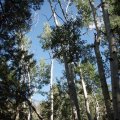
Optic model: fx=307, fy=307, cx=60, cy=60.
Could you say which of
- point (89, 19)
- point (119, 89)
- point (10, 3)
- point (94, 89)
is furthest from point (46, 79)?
point (119, 89)

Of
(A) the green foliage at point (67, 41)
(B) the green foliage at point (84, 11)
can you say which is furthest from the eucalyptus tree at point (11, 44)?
(B) the green foliage at point (84, 11)

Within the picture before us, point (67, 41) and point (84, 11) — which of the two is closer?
point (67, 41)

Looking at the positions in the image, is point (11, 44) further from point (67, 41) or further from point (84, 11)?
point (84, 11)

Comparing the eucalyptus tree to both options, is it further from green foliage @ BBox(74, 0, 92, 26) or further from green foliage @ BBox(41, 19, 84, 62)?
green foliage @ BBox(74, 0, 92, 26)

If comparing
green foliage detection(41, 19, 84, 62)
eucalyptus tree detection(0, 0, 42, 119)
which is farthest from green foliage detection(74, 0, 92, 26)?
eucalyptus tree detection(0, 0, 42, 119)

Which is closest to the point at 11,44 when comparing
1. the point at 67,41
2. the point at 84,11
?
the point at 67,41

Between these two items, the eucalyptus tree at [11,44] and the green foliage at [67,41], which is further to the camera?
the green foliage at [67,41]

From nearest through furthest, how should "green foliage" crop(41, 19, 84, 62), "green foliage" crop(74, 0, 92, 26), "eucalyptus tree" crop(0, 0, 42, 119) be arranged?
"eucalyptus tree" crop(0, 0, 42, 119) < "green foliage" crop(41, 19, 84, 62) < "green foliage" crop(74, 0, 92, 26)

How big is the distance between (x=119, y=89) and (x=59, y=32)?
9912 mm

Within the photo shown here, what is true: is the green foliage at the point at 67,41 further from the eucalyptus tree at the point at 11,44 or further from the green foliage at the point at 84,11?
the green foliage at the point at 84,11

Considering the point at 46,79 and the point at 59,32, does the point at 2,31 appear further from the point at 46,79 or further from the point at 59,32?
the point at 46,79

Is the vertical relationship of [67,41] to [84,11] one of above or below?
below

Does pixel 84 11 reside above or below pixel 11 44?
above

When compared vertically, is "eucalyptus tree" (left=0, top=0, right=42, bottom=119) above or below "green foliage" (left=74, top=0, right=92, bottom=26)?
below
